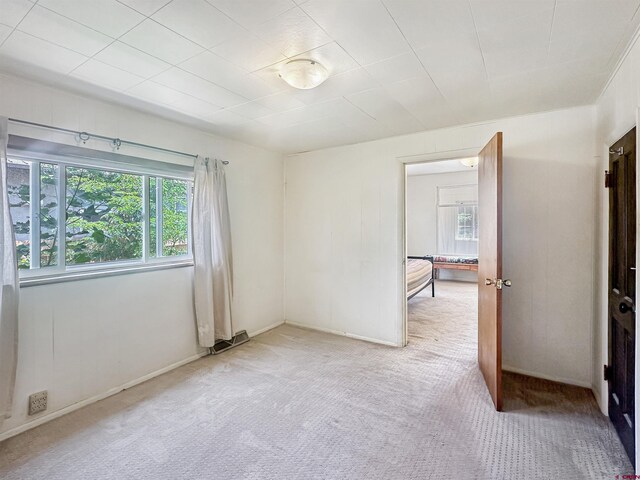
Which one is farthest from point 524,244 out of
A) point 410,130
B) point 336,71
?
point 336,71

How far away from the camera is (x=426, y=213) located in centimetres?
752

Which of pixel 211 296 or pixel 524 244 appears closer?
pixel 524 244

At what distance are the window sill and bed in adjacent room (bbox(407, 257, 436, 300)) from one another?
2.90m

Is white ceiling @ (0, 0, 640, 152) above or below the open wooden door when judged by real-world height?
above

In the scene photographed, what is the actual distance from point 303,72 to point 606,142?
2.18 m

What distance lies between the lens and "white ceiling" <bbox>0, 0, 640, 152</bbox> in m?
1.39

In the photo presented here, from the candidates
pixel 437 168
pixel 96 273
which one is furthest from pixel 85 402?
pixel 437 168

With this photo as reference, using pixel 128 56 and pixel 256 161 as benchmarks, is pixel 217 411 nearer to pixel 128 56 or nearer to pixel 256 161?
pixel 128 56

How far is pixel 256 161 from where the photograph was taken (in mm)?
3809

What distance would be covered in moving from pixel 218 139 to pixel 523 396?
3.68m

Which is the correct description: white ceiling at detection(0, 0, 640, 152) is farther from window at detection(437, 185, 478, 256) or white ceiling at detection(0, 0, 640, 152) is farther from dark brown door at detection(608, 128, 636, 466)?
window at detection(437, 185, 478, 256)

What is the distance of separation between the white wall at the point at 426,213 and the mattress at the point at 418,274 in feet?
6.32

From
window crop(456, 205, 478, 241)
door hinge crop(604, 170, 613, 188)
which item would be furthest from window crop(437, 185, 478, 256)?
door hinge crop(604, 170, 613, 188)

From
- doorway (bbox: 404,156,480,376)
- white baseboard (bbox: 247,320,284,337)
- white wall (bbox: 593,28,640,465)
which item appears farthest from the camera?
doorway (bbox: 404,156,480,376)
